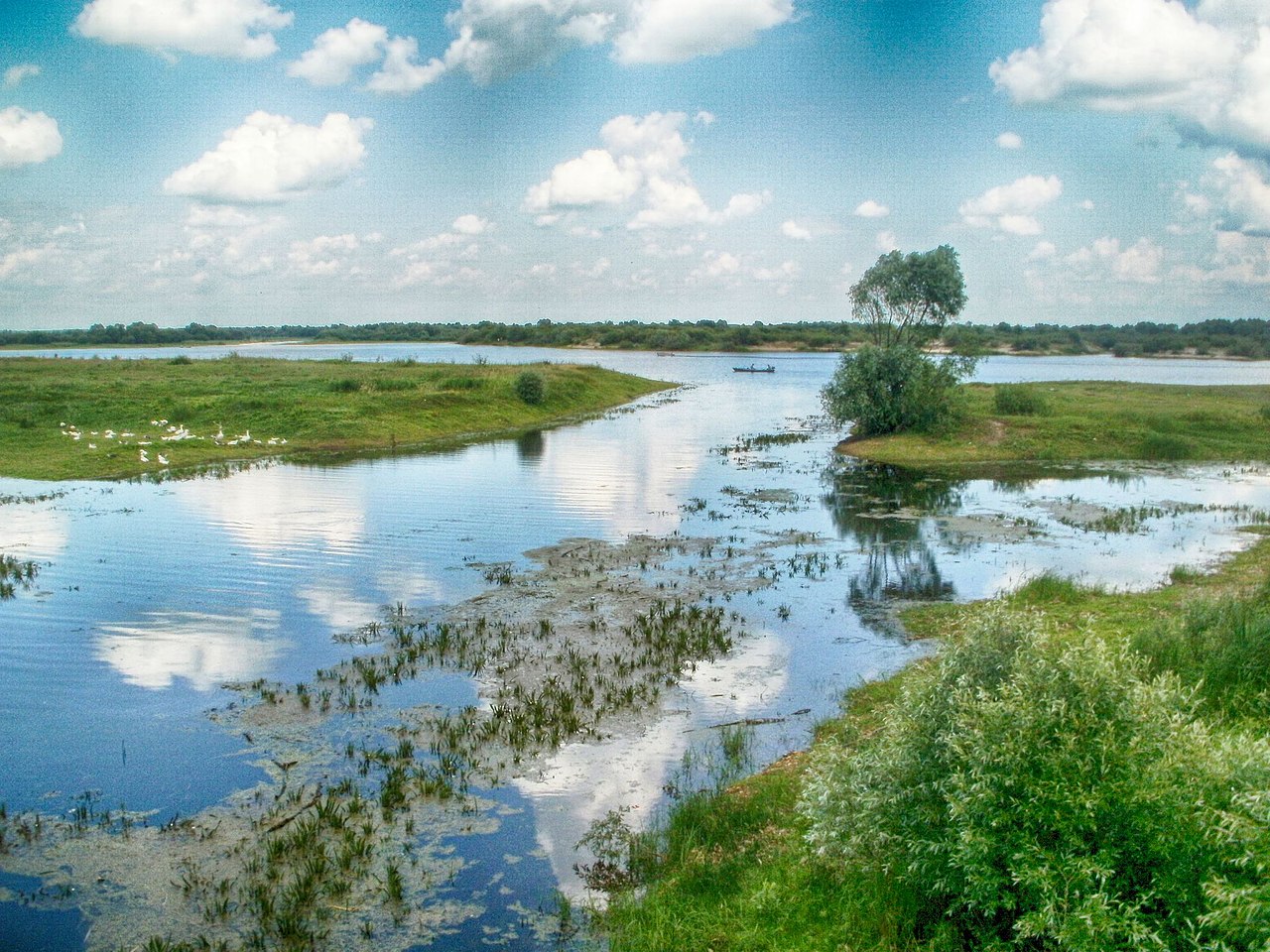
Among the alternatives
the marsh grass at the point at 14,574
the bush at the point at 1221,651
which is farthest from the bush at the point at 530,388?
the bush at the point at 1221,651

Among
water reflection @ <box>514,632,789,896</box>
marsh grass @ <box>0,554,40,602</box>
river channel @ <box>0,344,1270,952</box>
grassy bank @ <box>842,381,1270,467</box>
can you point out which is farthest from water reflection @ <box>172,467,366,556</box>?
grassy bank @ <box>842,381,1270,467</box>

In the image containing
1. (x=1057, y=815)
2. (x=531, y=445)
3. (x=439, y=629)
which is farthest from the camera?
(x=531, y=445)

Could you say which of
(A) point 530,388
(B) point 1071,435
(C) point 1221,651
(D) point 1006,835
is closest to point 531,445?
(A) point 530,388

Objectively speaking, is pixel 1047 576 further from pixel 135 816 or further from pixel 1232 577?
pixel 135 816

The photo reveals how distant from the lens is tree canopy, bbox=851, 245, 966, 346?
5578cm

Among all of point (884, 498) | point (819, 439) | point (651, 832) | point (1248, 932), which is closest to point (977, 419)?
point (819, 439)

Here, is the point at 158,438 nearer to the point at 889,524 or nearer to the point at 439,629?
the point at 439,629

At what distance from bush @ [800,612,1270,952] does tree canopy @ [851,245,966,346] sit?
1994 inches

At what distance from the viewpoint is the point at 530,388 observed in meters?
69.9

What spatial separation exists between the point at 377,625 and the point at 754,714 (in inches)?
355

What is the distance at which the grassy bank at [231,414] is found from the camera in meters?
45.2

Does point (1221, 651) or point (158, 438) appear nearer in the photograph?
point (1221, 651)

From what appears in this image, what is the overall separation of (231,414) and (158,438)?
23.2 ft

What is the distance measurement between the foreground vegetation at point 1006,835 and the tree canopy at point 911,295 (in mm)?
48311
